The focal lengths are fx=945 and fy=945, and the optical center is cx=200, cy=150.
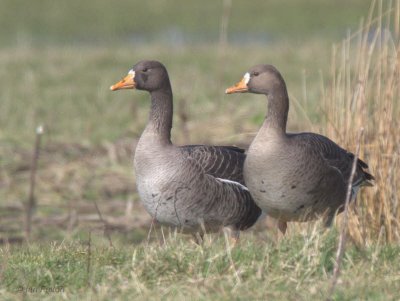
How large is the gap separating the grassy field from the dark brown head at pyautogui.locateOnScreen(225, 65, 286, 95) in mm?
930

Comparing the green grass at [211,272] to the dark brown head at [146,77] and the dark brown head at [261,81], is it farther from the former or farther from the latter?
the dark brown head at [146,77]

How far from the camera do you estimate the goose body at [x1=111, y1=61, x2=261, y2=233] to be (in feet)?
23.2

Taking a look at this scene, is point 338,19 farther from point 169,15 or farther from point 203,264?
point 203,264

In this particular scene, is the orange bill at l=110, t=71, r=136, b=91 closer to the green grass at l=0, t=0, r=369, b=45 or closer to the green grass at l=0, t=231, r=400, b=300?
the green grass at l=0, t=231, r=400, b=300

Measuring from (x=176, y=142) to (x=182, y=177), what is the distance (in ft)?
20.4

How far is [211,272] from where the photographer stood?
18.4 ft

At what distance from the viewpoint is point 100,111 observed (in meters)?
15.3

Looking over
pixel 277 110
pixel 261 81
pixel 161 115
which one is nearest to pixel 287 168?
pixel 277 110

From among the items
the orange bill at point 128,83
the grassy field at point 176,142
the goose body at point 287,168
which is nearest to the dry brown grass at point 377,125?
the grassy field at point 176,142

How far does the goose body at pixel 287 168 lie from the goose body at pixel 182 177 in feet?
1.23

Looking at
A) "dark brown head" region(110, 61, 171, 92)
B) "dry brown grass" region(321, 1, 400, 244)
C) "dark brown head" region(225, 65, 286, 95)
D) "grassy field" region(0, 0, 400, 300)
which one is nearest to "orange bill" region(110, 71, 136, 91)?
"dark brown head" region(110, 61, 171, 92)

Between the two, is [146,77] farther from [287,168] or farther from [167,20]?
[167,20]

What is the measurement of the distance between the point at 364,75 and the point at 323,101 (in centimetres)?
63

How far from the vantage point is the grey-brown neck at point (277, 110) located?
7.07 metres
